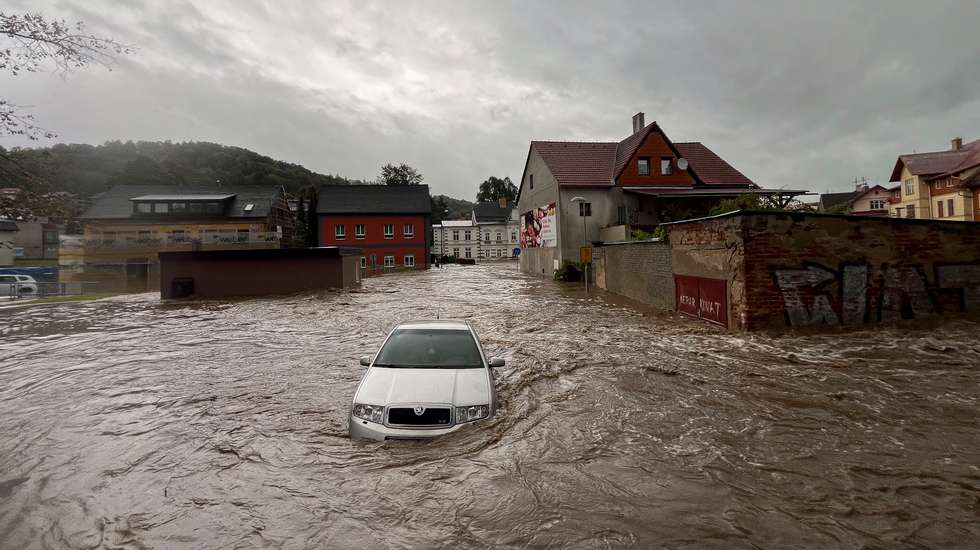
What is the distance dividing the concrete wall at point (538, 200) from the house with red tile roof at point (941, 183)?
101 feet

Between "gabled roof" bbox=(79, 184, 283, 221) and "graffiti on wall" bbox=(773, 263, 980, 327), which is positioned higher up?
"gabled roof" bbox=(79, 184, 283, 221)

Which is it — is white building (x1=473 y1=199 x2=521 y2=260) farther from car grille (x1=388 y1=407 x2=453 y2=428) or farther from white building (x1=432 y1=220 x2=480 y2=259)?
car grille (x1=388 y1=407 x2=453 y2=428)

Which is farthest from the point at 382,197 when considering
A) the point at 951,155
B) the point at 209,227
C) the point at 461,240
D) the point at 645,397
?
the point at 951,155

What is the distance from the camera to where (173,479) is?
5066mm

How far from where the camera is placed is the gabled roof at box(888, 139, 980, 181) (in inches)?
1658

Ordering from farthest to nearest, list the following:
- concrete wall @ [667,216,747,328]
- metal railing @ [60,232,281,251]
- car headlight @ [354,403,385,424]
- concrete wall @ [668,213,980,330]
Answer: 1. metal railing @ [60,232,281,251]
2. concrete wall @ [667,216,747,328]
3. concrete wall @ [668,213,980,330]
4. car headlight @ [354,403,385,424]

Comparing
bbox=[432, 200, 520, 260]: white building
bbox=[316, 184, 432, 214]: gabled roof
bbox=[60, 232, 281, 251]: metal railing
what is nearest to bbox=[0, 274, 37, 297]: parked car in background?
bbox=[60, 232, 281, 251]: metal railing

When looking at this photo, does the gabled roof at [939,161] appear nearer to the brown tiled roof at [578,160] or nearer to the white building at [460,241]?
the brown tiled roof at [578,160]

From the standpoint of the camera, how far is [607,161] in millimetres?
35750

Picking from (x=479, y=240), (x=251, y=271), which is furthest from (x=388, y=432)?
(x=479, y=240)

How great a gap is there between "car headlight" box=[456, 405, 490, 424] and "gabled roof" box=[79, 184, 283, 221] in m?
50.9

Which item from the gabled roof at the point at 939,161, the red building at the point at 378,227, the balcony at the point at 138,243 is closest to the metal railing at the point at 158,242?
the balcony at the point at 138,243

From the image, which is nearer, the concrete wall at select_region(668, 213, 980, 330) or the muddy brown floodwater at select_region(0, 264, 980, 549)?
the muddy brown floodwater at select_region(0, 264, 980, 549)

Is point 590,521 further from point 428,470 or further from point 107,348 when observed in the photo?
point 107,348
